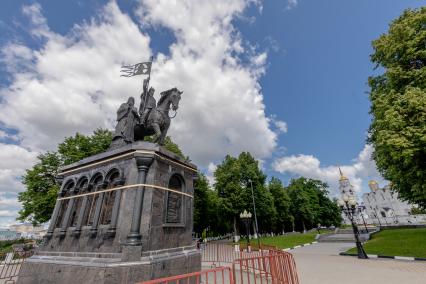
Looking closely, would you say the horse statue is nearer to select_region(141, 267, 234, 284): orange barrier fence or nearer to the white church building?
select_region(141, 267, 234, 284): orange barrier fence

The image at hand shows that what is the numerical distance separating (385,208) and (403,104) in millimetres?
67465

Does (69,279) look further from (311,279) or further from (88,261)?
(311,279)

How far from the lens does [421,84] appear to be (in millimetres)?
10070

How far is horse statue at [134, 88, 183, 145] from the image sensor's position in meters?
7.23

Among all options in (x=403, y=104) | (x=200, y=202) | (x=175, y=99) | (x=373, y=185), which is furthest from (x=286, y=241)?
(x=373, y=185)

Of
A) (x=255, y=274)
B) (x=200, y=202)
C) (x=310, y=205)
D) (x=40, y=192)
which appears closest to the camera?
(x=255, y=274)

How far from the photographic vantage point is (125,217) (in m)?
5.34

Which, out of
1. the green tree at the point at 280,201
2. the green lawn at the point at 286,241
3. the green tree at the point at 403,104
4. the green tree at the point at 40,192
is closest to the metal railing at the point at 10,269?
the green tree at the point at 40,192

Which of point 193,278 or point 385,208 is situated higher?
point 385,208

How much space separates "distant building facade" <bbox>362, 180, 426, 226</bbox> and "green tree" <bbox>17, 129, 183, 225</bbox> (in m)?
62.4

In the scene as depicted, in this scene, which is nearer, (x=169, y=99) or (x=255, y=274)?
(x=255, y=274)

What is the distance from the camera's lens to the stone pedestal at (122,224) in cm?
492

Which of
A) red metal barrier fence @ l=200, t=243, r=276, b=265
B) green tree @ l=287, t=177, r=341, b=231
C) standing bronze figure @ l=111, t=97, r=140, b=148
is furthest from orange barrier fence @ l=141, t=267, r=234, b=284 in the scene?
green tree @ l=287, t=177, r=341, b=231

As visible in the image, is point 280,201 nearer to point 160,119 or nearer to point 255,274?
point 255,274
